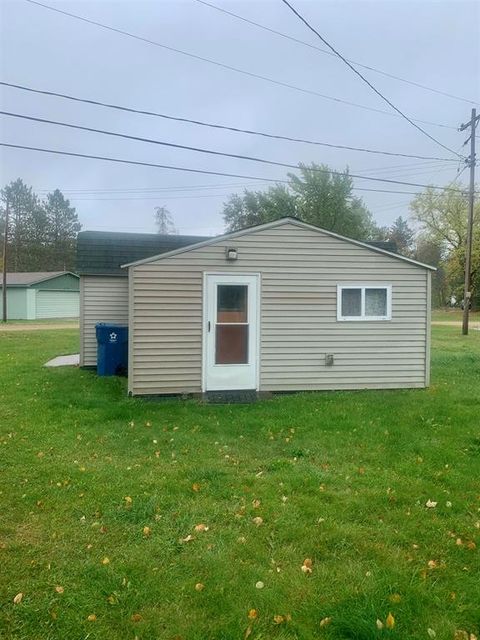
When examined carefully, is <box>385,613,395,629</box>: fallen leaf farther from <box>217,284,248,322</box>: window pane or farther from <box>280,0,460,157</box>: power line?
<box>280,0,460,157</box>: power line

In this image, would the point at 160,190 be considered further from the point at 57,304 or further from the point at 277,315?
the point at 277,315

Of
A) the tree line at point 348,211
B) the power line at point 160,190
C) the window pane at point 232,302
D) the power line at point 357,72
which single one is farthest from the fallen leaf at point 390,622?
the tree line at point 348,211

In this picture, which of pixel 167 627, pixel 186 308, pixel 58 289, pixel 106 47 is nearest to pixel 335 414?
→ pixel 186 308

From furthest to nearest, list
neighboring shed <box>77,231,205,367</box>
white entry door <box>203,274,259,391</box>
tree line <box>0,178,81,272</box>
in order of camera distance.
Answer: tree line <box>0,178,81,272</box> < neighboring shed <box>77,231,205,367</box> < white entry door <box>203,274,259,391</box>

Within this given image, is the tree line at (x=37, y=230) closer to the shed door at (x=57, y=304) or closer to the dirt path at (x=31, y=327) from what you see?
the shed door at (x=57, y=304)

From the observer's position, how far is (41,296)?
33.2m

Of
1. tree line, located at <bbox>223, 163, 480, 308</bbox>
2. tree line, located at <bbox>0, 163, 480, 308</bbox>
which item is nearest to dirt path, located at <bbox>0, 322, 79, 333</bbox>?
tree line, located at <bbox>0, 163, 480, 308</bbox>

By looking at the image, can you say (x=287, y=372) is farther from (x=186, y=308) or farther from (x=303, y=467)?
(x=303, y=467)

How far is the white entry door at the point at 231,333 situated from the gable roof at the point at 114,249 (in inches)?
140

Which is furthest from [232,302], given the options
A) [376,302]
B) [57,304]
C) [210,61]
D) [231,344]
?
[57,304]

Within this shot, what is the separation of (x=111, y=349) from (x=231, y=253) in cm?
371

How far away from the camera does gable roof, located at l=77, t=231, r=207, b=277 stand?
34.3 feet

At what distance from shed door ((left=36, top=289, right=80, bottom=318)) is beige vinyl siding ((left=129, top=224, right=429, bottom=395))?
27298 mm

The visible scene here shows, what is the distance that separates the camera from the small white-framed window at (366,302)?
7.97 metres
